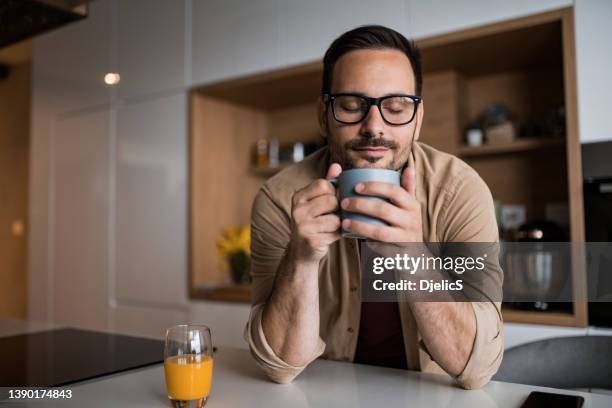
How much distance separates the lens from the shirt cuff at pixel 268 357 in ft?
1.98

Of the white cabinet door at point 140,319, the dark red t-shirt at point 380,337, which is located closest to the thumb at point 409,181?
the dark red t-shirt at point 380,337

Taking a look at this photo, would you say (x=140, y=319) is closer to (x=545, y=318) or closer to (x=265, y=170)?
(x=265, y=170)

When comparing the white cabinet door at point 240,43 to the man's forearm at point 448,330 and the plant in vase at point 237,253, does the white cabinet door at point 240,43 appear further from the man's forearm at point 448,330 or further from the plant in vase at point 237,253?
the man's forearm at point 448,330

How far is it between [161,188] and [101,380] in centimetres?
133

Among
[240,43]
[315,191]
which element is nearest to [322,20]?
[240,43]

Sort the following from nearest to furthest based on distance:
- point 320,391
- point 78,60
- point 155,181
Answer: point 320,391, point 78,60, point 155,181

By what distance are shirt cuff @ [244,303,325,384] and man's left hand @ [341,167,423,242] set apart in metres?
0.22

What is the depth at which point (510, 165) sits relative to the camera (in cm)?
156

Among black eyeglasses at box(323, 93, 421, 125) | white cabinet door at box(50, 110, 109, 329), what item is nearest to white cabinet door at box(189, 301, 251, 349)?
white cabinet door at box(50, 110, 109, 329)

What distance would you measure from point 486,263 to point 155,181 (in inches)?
58.4

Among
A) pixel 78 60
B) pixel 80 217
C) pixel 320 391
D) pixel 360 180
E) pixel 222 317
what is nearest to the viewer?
pixel 360 180

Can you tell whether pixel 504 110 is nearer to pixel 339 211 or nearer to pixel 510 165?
pixel 510 165

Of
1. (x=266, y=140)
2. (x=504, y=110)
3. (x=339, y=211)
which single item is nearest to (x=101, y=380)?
(x=339, y=211)

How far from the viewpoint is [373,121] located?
1.70 ft
